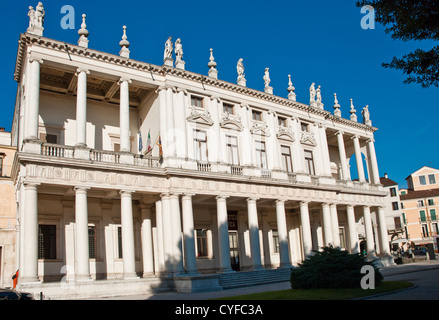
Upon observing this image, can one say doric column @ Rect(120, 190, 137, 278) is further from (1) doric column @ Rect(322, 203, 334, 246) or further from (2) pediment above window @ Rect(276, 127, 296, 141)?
(1) doric column @ Rect(322, 203, 334, 246)

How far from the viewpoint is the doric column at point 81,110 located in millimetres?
24416

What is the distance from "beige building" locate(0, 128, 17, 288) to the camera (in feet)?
89.3

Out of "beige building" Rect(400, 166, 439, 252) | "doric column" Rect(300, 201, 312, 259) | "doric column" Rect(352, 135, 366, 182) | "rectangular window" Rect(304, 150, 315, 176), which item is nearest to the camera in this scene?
"doric column" Rect(300, 201, 312, 259)

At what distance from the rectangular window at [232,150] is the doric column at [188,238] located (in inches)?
217

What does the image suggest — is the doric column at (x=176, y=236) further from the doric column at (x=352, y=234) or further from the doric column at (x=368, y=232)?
the doric column at (x=368, y=232)

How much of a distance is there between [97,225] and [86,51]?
10883mm

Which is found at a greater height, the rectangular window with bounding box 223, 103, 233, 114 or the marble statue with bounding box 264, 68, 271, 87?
the marble statue with bounding box 264, 68, 271, 87

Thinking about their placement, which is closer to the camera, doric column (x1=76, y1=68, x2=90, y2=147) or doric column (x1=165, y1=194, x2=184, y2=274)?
doric column (x1=76, y1=68, x2=90, y2=147)

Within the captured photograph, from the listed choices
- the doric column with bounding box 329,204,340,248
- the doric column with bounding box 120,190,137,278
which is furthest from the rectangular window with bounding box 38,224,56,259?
the doric column with bounding box 329,204,340,248

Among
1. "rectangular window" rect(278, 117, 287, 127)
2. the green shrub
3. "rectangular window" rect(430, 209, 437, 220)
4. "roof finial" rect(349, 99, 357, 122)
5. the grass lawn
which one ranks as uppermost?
"roof finial" rect(349, 99, 357, 122)

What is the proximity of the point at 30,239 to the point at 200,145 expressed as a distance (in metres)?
12.9

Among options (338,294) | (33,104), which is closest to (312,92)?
(33,104)

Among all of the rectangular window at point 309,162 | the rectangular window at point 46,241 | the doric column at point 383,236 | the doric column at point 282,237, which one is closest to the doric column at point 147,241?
the rectangular window at point 46,241

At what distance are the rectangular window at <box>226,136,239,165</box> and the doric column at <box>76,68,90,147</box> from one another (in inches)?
421
